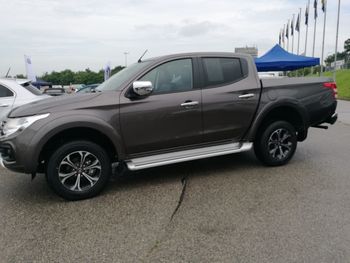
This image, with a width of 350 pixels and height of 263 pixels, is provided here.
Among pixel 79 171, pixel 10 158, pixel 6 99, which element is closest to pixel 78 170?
pixel 79 171

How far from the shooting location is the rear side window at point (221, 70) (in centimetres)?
553

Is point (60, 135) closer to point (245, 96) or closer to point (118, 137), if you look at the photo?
point (118, 137)

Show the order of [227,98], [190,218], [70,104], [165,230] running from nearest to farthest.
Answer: [165,230] → [190,218] → [70,104] → [227,98]

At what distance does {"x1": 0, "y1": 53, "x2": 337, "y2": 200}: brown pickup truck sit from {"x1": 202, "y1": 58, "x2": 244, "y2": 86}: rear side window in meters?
0.02

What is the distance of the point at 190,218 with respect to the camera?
13.4ft

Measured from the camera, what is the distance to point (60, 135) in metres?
4.71

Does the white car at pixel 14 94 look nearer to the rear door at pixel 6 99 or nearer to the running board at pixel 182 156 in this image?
the rear door at pixel 6 99

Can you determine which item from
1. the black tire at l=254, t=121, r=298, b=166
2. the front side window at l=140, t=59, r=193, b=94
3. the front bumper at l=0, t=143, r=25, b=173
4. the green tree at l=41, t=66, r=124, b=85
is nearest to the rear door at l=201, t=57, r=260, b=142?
the front side window at l=140, t=59, r=193, b=94

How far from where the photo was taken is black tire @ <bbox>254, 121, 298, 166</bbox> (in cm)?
599

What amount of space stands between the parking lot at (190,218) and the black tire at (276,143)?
0.57 feet

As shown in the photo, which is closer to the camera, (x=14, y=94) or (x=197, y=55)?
(x=197, y=55)

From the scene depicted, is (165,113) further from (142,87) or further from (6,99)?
(6,99)

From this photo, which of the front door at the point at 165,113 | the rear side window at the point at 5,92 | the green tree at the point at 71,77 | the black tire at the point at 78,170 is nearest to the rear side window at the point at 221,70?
the front door at the point at 165,113

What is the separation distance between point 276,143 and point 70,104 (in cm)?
332
